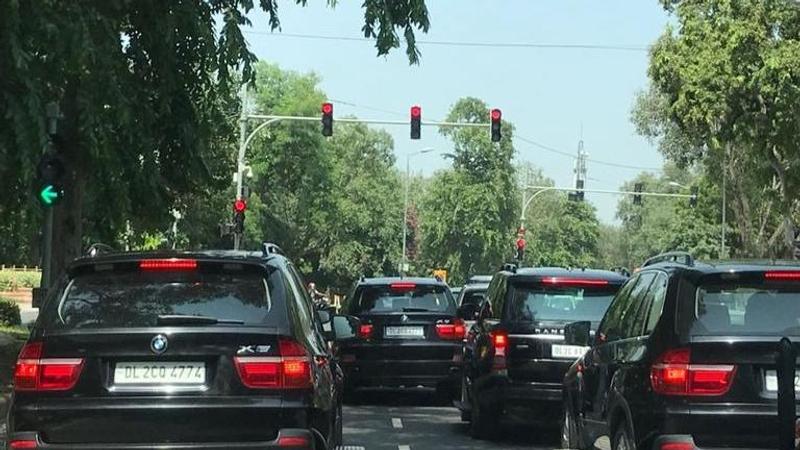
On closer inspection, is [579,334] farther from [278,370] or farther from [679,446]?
[278,370]

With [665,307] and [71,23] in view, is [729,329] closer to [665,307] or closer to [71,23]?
[665,307]

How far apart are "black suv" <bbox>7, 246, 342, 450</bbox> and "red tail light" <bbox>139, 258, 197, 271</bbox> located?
0.21 meters

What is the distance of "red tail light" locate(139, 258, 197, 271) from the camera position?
6613mm

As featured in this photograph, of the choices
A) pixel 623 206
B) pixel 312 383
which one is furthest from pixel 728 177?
pixel 623 206

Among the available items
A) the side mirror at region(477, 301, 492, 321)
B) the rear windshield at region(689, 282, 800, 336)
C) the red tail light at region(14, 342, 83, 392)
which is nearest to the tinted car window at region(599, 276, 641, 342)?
the rear windshield at region(689, 282, 800, 336)

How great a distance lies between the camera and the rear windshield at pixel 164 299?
638cm

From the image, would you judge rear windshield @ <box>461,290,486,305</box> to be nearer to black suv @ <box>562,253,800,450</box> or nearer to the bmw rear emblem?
black suv @ <box>562,253,800,450</box>

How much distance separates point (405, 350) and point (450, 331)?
25.3 inches

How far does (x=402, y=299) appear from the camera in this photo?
15930mm

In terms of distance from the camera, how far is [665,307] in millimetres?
6852

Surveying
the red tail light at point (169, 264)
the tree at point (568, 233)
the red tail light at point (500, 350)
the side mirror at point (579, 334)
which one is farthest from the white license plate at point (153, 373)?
the tree at point (568, 233)

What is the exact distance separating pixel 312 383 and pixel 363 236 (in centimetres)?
7546

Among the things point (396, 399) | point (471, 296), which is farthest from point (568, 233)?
point (396, 399)

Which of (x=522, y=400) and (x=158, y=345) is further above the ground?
(x=158, y=345)
